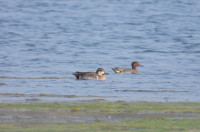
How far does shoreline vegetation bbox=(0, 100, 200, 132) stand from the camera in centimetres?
924

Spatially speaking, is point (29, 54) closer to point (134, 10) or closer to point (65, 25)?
point (65, 25)

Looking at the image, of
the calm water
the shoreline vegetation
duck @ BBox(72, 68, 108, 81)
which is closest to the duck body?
the calm water

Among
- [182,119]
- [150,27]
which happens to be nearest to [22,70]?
[182,119]

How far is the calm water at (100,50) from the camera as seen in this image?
49.1 ft

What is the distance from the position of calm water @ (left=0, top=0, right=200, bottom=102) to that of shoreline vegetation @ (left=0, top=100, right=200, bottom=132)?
53.0 inches

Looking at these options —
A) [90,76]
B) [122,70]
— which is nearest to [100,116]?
[90,76]

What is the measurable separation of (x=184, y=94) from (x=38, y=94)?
144 inches

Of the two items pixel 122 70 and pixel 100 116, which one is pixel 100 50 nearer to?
pixel 122 70

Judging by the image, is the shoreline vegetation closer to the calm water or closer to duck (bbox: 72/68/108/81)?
the calm water

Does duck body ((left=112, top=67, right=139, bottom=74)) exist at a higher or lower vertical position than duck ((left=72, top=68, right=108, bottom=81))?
lower

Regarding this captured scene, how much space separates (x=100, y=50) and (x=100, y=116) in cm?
1564

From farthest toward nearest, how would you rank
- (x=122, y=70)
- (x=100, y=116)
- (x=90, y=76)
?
(x=122, y=70) < (x=90, y=76) < (x=100, y=116)

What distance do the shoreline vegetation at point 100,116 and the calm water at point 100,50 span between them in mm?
1346

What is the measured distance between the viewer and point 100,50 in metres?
25.8
